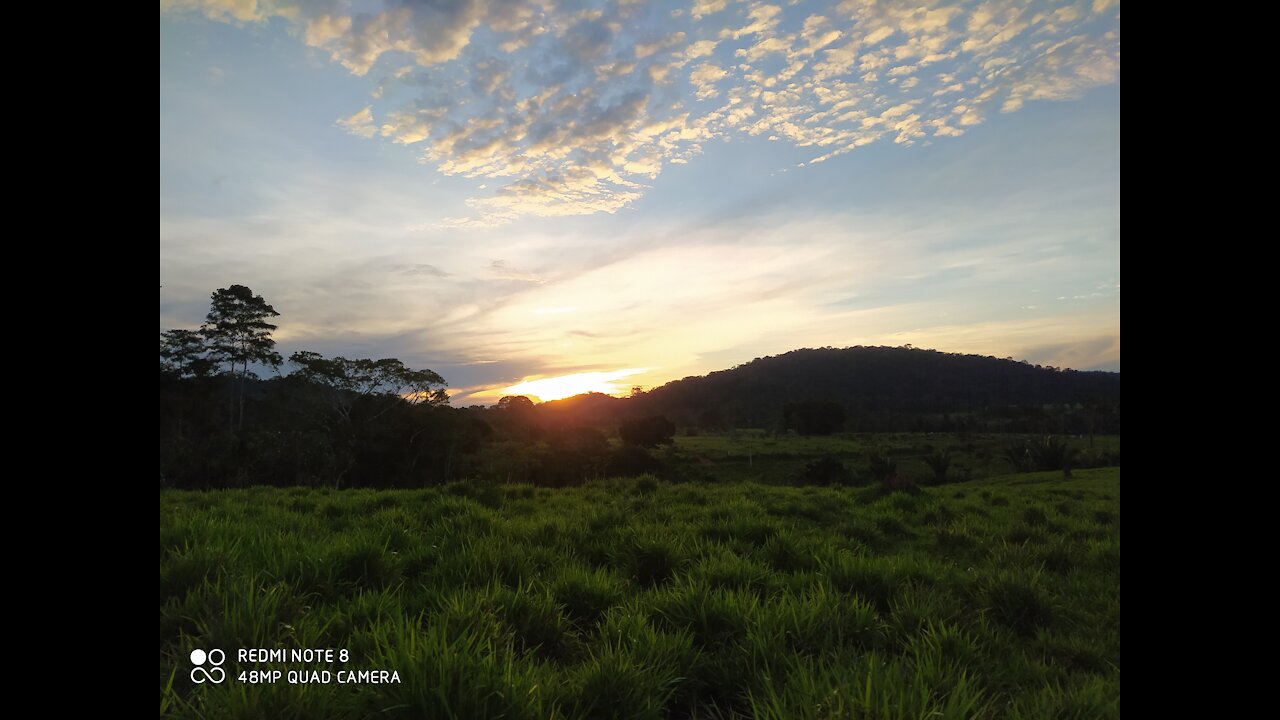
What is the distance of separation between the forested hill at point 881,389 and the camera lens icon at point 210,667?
12598 centimetres

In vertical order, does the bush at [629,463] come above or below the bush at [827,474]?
above

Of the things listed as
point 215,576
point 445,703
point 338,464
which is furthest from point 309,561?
point 338,464

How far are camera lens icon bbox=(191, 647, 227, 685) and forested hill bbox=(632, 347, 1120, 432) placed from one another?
126 metres

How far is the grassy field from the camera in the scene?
7.90 feet

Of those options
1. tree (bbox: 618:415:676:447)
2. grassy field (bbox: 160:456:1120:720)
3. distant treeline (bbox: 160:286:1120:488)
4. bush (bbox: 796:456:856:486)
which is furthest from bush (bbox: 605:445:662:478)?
grassy field (bbox: 160:456:1120:720)

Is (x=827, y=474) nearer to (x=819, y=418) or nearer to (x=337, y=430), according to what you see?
(x=819, y=418)

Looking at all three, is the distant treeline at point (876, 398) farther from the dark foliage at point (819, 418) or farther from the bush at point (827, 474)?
the bush at point (827, 474)

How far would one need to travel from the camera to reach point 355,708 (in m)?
2.28

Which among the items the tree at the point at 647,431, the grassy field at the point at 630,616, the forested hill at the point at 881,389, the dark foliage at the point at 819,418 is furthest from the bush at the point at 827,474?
the forested hill at the point at 881,389

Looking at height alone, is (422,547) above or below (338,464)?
above

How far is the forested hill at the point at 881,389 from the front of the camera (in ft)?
443

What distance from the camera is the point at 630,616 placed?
352 centimetres
